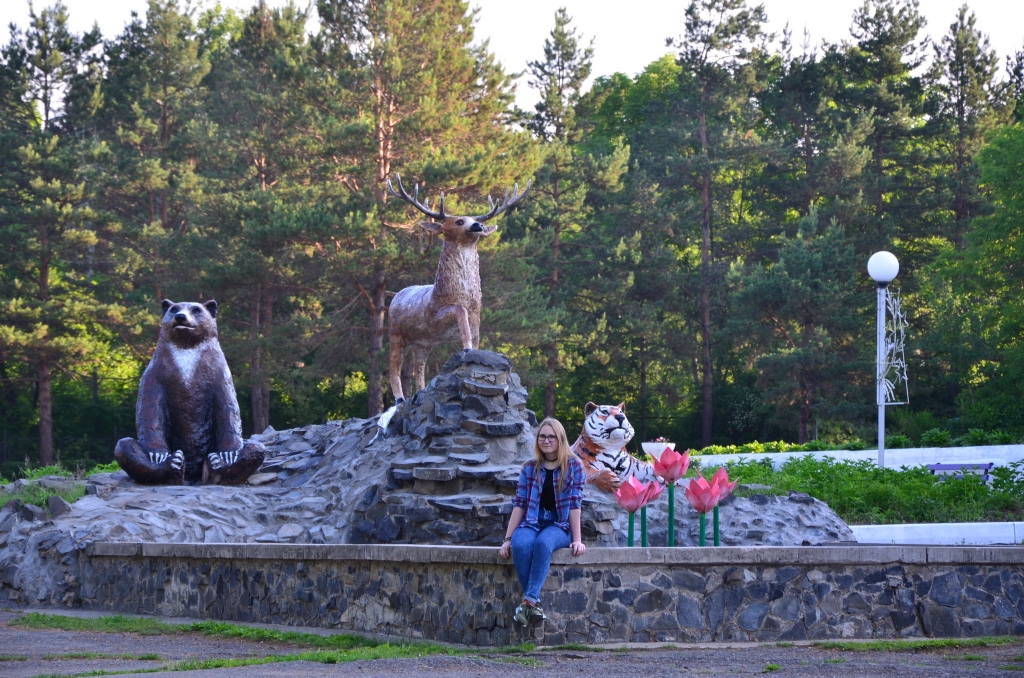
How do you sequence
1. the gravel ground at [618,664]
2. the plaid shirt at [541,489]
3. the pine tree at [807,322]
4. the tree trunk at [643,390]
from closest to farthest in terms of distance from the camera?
1. the gravel ground at [618,664]
2. the plaid shirt at [541,489]
3. the pine tree at [807,322]
4. the tree trunk at [643,390]

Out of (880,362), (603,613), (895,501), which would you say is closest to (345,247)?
(880,362)

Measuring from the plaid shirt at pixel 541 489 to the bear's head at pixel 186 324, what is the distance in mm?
7454

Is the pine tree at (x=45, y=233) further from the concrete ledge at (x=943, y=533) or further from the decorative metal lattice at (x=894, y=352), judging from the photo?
the concrete ledge at (x=943, y=533)

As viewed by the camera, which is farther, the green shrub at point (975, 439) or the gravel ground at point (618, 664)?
the green shrub at point (975, 439)

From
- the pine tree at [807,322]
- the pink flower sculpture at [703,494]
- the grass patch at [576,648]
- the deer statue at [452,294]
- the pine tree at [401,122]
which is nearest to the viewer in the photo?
the grass patch at [576,648]

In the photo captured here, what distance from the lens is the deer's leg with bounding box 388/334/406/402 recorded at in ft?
49.0

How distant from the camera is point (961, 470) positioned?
57.5 ft

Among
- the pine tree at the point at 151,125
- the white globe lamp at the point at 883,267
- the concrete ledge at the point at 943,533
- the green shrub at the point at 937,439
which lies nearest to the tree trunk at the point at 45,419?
the pine tree at the point at 151,125

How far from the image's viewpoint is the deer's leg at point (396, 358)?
49.0ft

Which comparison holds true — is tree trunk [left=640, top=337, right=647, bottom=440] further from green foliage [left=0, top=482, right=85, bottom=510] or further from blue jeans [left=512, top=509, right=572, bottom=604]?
blue jeans [left=512, top=509, right=572, bottom=604]

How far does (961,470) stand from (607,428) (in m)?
8.11

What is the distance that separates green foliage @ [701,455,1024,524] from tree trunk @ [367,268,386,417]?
39.9 ft

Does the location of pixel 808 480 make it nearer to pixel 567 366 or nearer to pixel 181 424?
pixel 181 424

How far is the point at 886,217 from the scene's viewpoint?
34.4m
